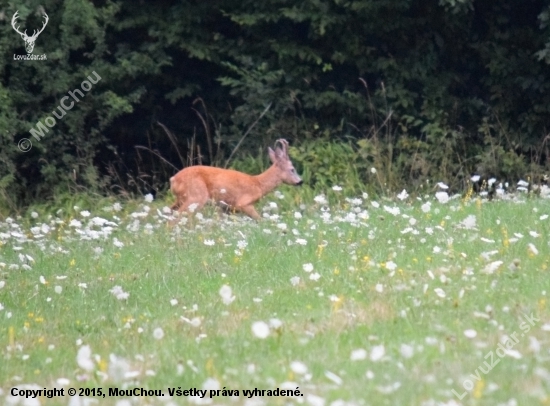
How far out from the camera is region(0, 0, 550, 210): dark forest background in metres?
15.8

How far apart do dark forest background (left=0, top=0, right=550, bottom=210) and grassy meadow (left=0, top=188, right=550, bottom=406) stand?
555cm

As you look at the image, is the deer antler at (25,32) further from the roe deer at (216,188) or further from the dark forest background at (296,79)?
the roe deer at (216,188)

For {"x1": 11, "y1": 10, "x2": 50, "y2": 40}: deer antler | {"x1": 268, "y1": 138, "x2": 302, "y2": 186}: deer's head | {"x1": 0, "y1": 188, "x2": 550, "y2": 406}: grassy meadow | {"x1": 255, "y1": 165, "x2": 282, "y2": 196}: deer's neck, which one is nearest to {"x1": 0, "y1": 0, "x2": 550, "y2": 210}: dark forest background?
{"x1": 11, "y1": 10, "x2": 50, "y2": 40}: deer antler

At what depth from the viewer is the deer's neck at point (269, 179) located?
43.5ft

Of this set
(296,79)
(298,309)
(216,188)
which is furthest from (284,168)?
(298,309)

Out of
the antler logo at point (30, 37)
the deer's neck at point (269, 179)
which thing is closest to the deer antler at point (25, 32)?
the antler logo at point (30, 37)

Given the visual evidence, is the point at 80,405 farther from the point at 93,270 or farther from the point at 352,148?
the point at 352,148

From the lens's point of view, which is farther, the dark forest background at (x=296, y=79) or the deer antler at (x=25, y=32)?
the deer antler at (x=25, y=32)

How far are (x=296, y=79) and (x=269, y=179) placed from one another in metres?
3.84

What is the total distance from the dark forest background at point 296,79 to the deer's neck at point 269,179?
1746 millimetres

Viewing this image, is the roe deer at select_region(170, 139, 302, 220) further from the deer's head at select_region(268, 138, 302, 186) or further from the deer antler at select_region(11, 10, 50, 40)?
the deer antler at select_region(11, 10, 50, 40)

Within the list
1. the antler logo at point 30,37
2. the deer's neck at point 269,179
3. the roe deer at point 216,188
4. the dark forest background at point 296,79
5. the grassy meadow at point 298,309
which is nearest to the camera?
the grassy meadow at point 298,309

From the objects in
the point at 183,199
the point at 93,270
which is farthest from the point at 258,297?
the point at 183,199

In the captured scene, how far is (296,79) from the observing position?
55.1 ft
